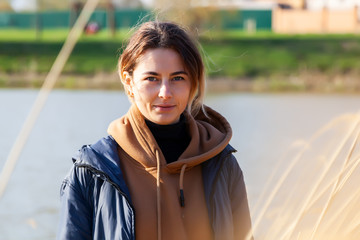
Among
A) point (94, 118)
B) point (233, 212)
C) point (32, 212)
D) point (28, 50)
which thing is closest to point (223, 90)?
point (94, 118)

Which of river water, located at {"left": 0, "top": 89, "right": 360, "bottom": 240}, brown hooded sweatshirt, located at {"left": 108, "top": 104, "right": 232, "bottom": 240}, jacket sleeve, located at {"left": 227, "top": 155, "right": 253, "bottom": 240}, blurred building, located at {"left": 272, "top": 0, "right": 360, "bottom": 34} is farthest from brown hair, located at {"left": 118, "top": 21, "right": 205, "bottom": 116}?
blurred building, located at {"left": 272, "top": 0, "right": 360, "bottom": 34}

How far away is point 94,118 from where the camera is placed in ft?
50.2

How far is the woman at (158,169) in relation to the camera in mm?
2115

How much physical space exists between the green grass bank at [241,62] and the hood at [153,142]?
19.5 metres

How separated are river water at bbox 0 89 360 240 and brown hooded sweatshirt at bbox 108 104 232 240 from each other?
5.12 m

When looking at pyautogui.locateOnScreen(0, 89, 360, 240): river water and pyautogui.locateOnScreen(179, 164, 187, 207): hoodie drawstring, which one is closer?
pyautogui.locateOnScreen(179, 164, 187, 207): hoodie drawstring

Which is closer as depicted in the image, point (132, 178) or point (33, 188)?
point (132, 178)

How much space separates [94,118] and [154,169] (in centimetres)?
1323

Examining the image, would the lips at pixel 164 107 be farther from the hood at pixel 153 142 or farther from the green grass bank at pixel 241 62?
the green grass bank at pixel 241 62

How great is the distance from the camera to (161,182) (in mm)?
2162

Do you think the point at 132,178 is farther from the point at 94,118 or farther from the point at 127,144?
the point at 94,118

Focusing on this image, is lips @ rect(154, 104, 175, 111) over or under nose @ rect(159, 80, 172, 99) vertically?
under

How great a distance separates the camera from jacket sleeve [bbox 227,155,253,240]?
2242 mm

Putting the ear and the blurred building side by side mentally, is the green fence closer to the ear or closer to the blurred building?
the blurred building
